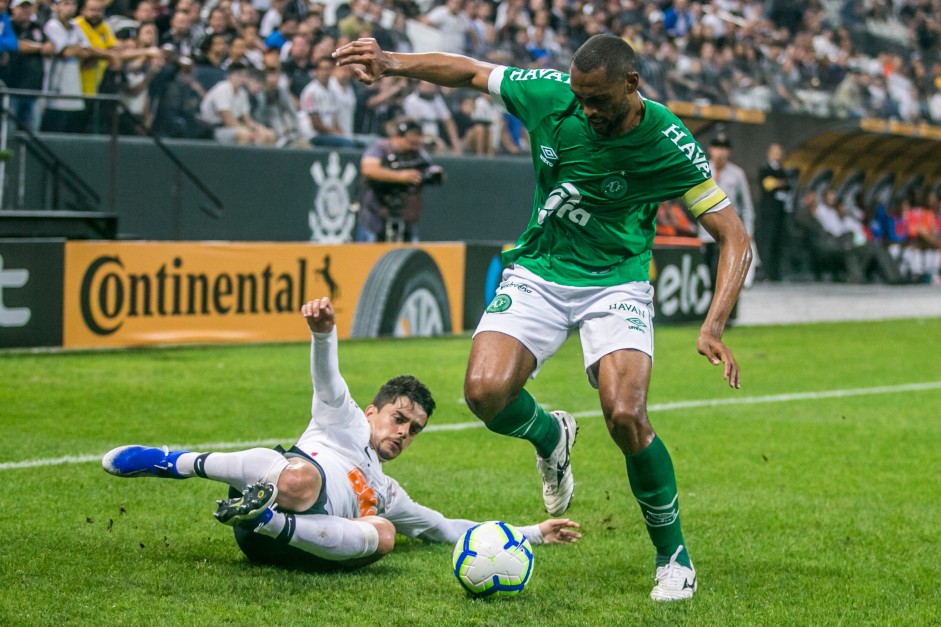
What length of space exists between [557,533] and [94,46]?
10669 millimetres

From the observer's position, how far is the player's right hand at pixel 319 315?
16.8 feet

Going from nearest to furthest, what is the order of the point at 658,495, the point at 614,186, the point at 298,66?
1. the point at 658,495
2. the point at 614,186
3. the point at 298,66

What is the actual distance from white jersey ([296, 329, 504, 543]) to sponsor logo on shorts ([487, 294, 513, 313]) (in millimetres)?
707

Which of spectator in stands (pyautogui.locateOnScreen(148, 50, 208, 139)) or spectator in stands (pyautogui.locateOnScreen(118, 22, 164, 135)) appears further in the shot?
spectator in stands (pyautogui.locateOnScreen(148, 50, 208, 139))

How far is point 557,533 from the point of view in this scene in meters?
5.82

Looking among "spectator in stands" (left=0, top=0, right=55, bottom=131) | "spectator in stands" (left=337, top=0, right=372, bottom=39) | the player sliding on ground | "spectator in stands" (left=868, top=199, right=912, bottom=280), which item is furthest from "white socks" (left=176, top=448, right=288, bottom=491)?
"spectator in stands" (left=868, top=199, right=912, bottom=280)

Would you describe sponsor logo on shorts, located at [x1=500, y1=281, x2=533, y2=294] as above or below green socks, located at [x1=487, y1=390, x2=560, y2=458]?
above

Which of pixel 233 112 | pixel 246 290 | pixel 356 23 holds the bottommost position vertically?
pixel 246 290

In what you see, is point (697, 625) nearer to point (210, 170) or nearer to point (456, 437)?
point (456, 437)

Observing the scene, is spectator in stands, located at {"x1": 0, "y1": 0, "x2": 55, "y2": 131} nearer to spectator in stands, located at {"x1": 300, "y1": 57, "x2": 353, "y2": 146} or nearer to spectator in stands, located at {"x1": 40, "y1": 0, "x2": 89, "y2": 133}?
spectator in stands, located at {"x1": 40, "y1": 0, "x2": 89, "y2": 133}

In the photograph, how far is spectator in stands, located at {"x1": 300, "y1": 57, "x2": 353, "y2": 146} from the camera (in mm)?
17172

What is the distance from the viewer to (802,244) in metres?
27.9

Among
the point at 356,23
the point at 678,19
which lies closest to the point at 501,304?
the point at 356,23

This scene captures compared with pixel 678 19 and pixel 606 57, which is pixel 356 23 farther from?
pixel 606 57
